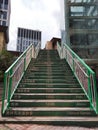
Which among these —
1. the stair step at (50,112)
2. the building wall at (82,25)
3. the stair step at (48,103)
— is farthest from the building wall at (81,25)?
the stair step at (50,112)

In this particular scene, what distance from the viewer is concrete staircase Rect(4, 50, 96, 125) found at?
5012 mm

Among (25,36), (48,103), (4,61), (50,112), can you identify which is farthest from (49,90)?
(25,36)

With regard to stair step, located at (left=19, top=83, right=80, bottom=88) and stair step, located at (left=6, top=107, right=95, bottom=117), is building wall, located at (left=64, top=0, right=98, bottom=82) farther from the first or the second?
stair step, located at (left=6, top=107, right=95, bottom=117)

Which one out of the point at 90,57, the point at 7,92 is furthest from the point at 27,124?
the point at 90,57

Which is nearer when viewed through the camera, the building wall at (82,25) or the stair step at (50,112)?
the stair step at (50,112)

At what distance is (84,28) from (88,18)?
0.97m

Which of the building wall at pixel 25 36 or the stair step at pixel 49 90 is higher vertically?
the building wall at pixel 25 36

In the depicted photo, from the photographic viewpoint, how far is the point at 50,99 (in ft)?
19.6

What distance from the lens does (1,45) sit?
16.2m

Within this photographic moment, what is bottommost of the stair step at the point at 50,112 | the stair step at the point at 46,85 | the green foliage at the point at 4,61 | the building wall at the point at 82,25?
the stair step at the point at 50,112

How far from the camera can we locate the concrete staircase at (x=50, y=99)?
5.01 metres

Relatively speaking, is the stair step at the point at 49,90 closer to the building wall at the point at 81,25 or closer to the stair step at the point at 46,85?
the stair step at the point at 46,85

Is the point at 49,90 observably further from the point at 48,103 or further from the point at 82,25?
the point at 82,25

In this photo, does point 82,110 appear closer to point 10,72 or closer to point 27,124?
point 27,124
